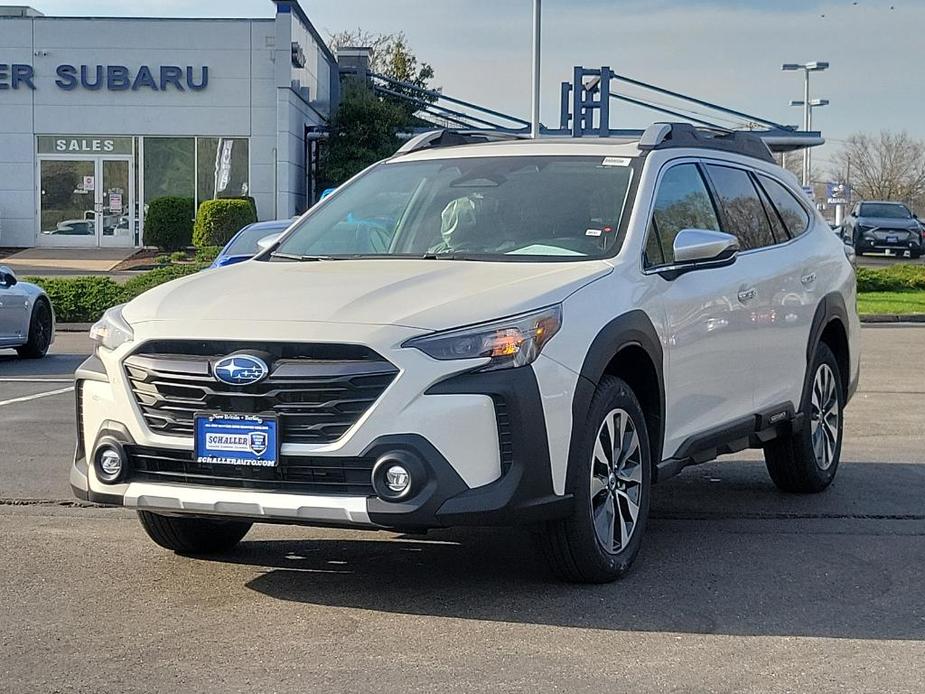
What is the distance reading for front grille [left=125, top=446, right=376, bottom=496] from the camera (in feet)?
16.8

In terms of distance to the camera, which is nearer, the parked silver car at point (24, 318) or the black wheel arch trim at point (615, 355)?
the black wheel arch trim at point (615, 355)

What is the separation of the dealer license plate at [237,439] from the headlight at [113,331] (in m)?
0.50

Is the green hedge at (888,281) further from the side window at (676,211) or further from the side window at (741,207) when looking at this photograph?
the side window at (676,211)

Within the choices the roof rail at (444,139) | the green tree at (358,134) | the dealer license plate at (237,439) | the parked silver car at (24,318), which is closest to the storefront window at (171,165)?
the green tree at (358,134)

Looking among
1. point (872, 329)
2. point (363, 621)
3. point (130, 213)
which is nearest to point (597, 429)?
point (363, 621)

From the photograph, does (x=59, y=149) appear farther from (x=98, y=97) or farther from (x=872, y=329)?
(x=872, y=329)

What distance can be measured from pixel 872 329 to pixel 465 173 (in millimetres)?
16074

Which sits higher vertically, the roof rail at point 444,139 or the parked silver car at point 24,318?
the roof rail at point 444,139

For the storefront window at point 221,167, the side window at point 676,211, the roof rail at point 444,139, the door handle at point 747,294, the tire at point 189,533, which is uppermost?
the storefront window at point 221,167

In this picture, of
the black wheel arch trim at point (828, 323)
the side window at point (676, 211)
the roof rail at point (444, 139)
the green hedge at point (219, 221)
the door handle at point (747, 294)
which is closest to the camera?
the side window at point (676, 211)

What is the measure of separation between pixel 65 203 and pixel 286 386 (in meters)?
35.3

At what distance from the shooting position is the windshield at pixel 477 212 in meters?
6.31

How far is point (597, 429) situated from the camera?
5.54m

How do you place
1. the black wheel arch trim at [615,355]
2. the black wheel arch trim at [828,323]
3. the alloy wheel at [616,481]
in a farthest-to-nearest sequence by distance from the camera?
the black wheel arch trim at [828,323]
the alloy wheel at [616,481]
the black wheel arch trim at [615,355]
